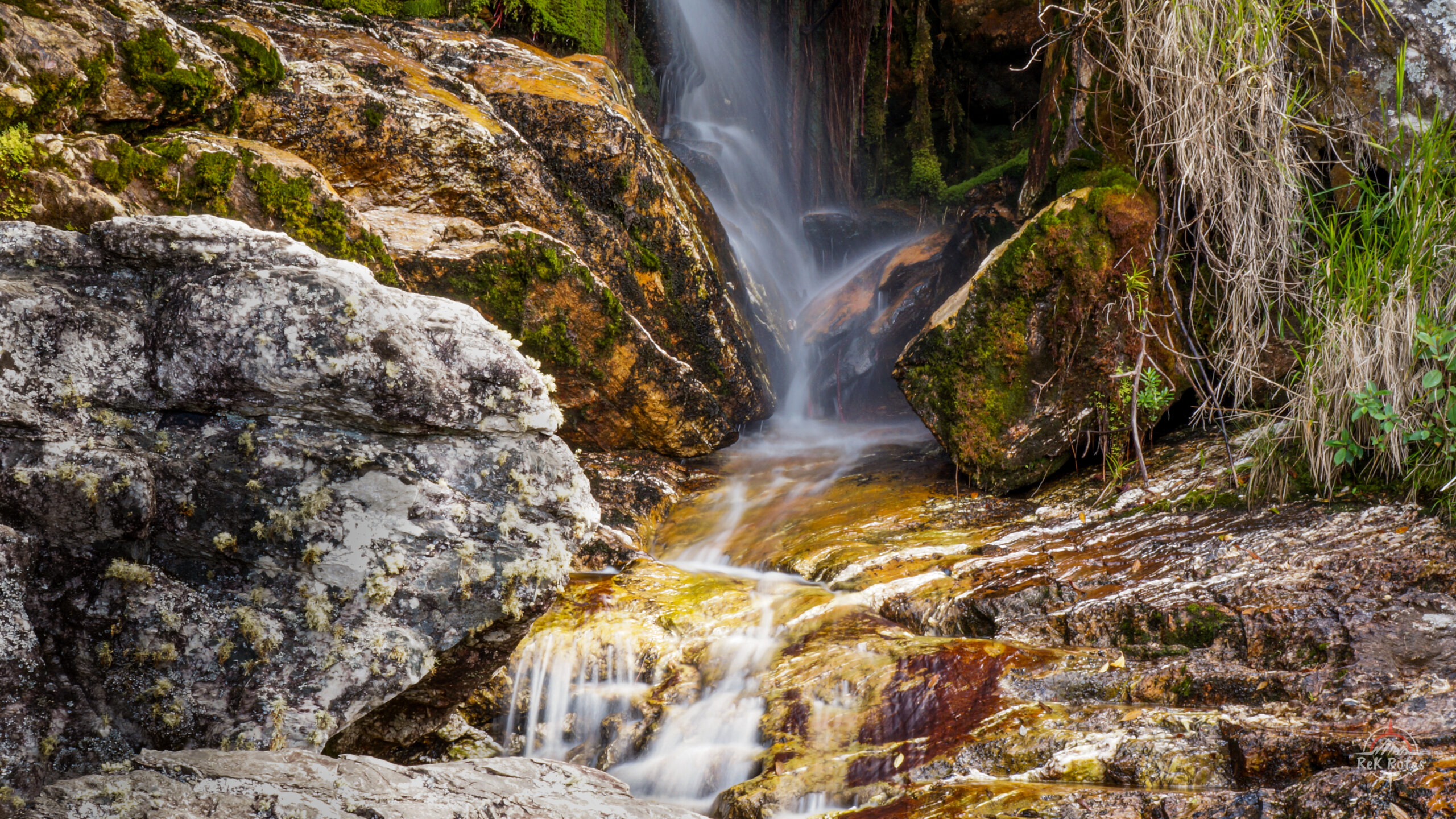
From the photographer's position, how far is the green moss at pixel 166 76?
3400mm

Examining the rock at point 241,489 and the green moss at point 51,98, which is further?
the green moss at point 51,98

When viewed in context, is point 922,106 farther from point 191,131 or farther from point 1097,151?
point 191,131

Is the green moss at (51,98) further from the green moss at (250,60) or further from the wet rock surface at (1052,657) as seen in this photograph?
the wet rock surface at (1052,657)

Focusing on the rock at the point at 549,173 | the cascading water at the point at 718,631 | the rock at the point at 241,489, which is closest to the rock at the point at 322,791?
the rock at the point at 241,489

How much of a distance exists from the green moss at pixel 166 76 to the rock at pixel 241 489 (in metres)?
1.56

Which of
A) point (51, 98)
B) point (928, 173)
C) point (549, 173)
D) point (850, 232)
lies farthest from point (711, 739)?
point (928, 173)

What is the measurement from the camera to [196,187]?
3482 millimetres

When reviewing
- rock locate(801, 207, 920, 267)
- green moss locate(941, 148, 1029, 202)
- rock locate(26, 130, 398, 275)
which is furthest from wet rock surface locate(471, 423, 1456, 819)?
rock locate(801, 207, 920, 267)

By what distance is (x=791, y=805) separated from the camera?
2770 millimetres

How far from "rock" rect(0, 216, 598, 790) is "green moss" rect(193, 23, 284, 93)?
7.86 feet

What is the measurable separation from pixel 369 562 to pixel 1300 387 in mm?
4198

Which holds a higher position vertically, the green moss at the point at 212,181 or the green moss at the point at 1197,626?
the green moss at the point at 212,181

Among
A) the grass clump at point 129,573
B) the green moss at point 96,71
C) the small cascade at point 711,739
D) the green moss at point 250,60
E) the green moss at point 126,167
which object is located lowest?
the small cascade at point 711,739

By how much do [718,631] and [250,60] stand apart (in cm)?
419
